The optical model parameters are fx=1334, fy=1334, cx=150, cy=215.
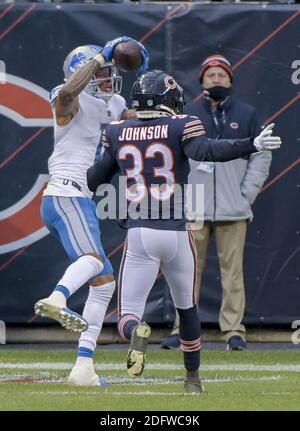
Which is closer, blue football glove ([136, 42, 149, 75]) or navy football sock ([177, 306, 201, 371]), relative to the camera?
navy football sock ([177, 306, 201, 371])

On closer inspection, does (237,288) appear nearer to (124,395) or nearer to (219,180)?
(219,180)

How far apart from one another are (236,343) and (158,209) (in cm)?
293

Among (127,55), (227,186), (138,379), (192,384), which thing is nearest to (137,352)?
(192,384)

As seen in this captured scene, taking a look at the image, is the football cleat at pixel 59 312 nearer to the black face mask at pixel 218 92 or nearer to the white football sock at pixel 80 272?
the white football sock at pixel 80 272

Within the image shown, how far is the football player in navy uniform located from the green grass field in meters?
0.33

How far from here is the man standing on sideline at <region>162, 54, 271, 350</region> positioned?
9.32 m

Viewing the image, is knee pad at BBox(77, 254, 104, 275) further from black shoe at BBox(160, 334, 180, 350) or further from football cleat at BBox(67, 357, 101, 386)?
black shoe at BBox(160, 334, 180, 350)

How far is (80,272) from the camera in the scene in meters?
7.03

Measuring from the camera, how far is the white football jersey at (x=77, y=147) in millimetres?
7379

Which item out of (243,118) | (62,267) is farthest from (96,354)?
(243,118)

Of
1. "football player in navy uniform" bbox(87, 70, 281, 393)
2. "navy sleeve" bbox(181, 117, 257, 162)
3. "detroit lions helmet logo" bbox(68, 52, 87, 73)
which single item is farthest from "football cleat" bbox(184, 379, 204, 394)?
"detroit lions helmet logo" bbox(68, 52, 87, 73)

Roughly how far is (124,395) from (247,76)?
12.3 ft

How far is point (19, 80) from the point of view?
32.3 ft

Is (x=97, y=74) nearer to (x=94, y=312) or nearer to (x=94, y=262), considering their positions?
(x=94, y=262)
